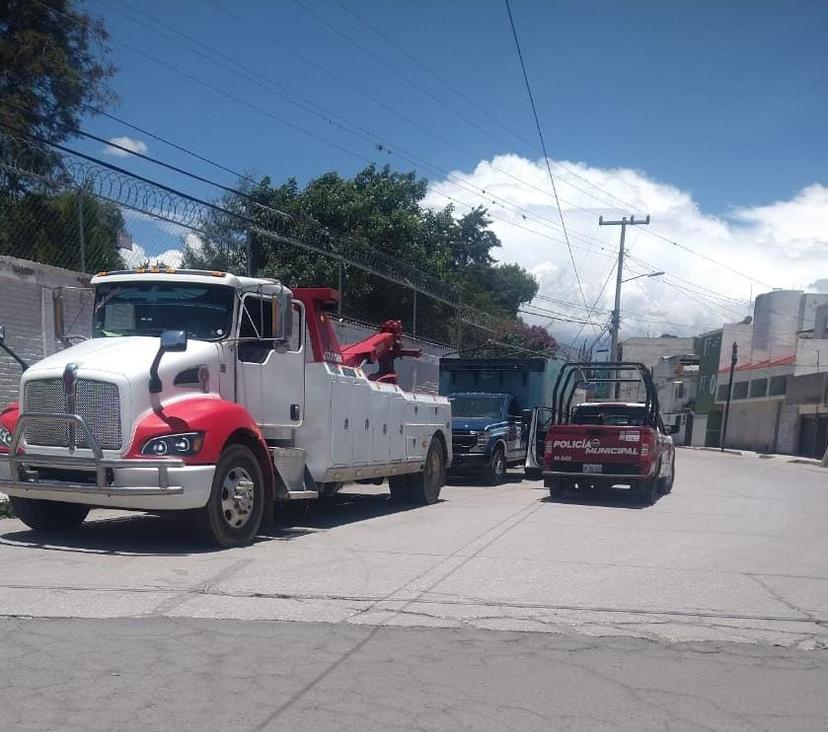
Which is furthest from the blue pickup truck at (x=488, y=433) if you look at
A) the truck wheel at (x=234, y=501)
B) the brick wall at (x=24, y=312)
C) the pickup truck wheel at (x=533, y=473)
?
the truck wheel at (x=234, y=501)

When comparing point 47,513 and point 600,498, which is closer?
point 47,513

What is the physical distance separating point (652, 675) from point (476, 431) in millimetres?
13592

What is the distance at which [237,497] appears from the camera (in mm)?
9383

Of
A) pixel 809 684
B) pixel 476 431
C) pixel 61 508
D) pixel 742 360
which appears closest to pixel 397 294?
pixel 476 431

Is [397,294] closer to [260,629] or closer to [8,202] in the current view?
[8,202]

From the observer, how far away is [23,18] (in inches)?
872

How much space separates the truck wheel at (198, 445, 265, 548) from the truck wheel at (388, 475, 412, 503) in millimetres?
5013

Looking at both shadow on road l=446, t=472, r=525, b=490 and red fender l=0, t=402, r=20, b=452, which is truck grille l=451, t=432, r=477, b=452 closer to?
shadow on road l=446, t=472, r=525, b=490

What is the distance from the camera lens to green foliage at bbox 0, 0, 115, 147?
21.4 meters

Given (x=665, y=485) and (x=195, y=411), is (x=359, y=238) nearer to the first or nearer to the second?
(x=665, y=485)

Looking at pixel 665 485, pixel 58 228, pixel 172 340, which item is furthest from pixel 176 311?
pixel 665 485

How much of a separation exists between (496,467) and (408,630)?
1328cm

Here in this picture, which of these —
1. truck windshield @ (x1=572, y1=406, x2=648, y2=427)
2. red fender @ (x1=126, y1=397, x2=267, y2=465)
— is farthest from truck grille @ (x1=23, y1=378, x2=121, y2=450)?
truck windshield @ (x1=572, y1=406, x2=648, y2=427)

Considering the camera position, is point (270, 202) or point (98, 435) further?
point (270, 202)
